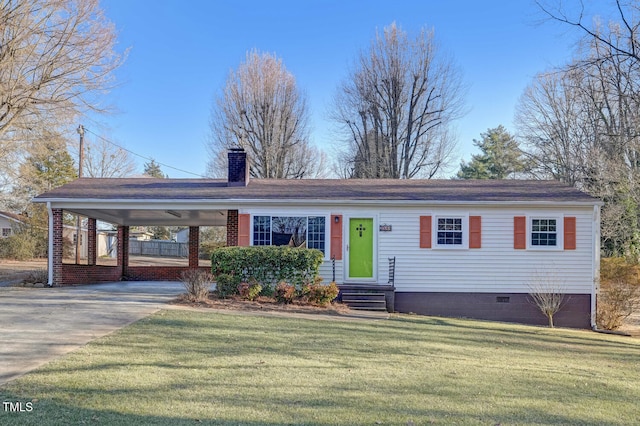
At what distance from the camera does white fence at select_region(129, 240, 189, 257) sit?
37.8 meters

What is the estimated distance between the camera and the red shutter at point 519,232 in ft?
44.3

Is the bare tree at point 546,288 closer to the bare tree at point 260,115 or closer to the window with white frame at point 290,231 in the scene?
the window with white frame at point 290,231

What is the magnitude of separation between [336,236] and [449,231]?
3354mm

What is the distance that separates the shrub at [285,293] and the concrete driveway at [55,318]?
2.76m

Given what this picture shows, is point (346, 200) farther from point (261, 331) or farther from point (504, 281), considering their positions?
point (261, 331)

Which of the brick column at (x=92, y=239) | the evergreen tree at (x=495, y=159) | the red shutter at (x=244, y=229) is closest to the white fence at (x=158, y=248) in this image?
the brick column at (x=92, y=239)

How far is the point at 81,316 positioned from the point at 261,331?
3.52m

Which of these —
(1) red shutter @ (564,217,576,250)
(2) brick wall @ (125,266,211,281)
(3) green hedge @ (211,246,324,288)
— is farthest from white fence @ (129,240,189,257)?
(1) red shutter @ (564,217,576,250)

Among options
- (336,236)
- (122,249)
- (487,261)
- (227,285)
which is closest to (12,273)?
(122,249)

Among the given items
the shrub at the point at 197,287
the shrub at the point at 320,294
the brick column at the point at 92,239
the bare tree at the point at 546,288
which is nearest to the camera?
the shrub at the point at 197,287

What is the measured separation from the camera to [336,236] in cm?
1369

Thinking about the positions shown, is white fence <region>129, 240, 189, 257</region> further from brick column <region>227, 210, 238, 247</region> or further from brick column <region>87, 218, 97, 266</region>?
brick column <region>227, 210, 238, 247</region>

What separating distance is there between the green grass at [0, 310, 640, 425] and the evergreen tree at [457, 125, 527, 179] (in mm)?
27097

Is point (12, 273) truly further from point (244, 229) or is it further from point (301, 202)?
point (301, 202)
